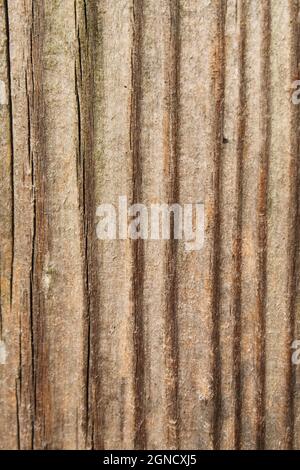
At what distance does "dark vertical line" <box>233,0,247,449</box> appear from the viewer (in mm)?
1295

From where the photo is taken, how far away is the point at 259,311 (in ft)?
4.47

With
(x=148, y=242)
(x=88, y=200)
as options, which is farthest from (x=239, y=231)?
(x=88, y=200)

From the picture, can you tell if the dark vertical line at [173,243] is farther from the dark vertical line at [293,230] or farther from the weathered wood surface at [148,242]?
the dark vertical line at [293,230]

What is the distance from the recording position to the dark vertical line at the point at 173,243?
4.23 ft

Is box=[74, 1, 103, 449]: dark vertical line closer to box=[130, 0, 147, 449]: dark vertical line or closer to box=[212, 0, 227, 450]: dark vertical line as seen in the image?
box=[130, 0, 147, 449]: dark vertical line

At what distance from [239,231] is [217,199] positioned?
0.32 feet

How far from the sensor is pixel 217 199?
134cm

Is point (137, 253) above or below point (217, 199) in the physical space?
below

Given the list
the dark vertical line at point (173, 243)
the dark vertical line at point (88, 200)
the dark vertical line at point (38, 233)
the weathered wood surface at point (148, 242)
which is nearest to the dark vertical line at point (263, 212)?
the weathered wood surface at point (148, 242)

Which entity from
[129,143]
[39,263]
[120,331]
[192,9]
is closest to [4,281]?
[39,263]

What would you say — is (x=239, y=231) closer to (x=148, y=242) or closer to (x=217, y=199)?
(x=217, y=199)

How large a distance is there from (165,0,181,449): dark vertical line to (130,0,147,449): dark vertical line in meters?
0.07

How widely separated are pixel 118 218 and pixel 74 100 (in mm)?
305
